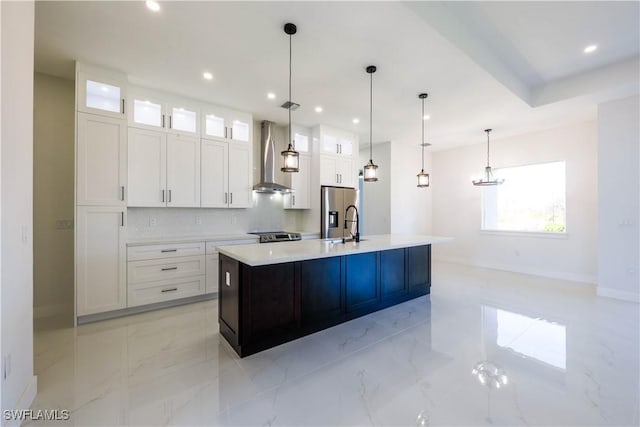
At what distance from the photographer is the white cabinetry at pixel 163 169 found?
348cm

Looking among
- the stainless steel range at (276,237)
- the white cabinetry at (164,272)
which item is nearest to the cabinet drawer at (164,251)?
the white cabinetry at (164,272)

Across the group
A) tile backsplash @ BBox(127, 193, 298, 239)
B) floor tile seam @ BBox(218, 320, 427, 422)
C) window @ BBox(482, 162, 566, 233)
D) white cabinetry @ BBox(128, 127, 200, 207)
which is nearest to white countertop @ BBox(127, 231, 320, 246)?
tile backsplash @ BBox(127, 193, 298, 239)

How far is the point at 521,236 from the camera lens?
571cm

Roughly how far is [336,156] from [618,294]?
197 inches

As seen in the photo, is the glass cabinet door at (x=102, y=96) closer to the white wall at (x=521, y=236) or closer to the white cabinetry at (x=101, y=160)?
the white cabinetry at (x=101, y=160)

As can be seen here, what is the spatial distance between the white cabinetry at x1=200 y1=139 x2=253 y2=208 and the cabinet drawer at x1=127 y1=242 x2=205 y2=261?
2.26 ft

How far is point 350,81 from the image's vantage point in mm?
3404

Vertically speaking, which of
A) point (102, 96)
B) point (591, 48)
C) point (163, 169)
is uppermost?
point (591, 48)

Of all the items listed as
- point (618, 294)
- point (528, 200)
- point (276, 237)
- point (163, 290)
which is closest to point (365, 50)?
point (276, 237)

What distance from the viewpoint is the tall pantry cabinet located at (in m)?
3.01

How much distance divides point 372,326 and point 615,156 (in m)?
4.52

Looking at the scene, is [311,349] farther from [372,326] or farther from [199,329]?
[199,329]

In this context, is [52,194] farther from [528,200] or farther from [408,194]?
[528,200]

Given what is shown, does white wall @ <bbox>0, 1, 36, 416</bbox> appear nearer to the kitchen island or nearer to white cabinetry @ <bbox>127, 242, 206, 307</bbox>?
the kitchen island
